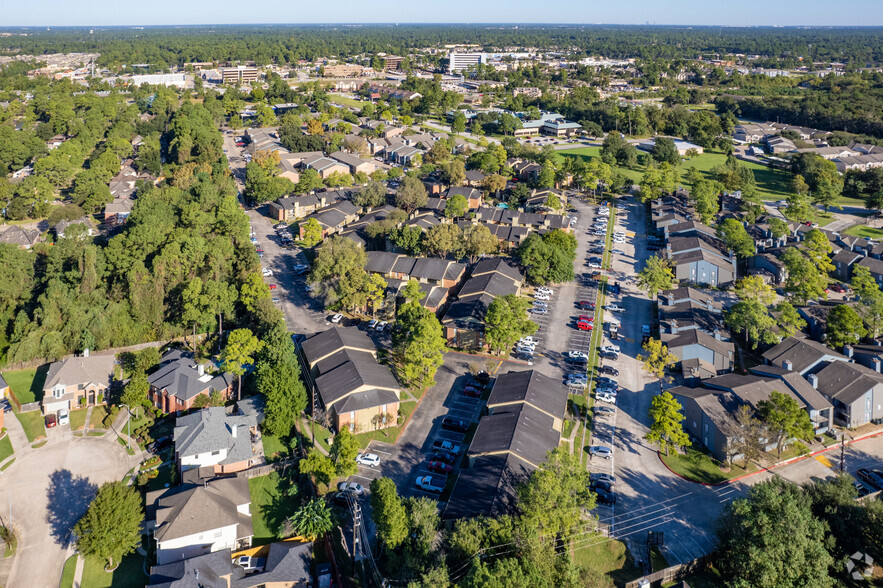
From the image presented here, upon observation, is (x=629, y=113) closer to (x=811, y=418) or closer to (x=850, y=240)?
(x=850, y=240)

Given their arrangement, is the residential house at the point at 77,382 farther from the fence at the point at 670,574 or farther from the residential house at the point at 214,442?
the fence at the point at 670,574

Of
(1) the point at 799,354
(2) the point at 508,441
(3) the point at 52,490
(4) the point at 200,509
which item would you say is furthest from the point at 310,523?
(1) the point at 799,354

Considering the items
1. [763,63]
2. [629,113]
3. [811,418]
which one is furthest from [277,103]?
[763,63]

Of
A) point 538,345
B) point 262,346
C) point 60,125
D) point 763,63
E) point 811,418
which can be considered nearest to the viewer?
point 811,418

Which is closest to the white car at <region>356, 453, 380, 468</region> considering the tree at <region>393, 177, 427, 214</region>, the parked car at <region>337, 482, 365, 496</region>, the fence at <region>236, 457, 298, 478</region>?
the parked car at <region>337, 482, 365, 496</region>

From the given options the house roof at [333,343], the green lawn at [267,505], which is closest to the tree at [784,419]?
the house roof at [333,343]

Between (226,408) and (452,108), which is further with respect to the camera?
(452,108)
